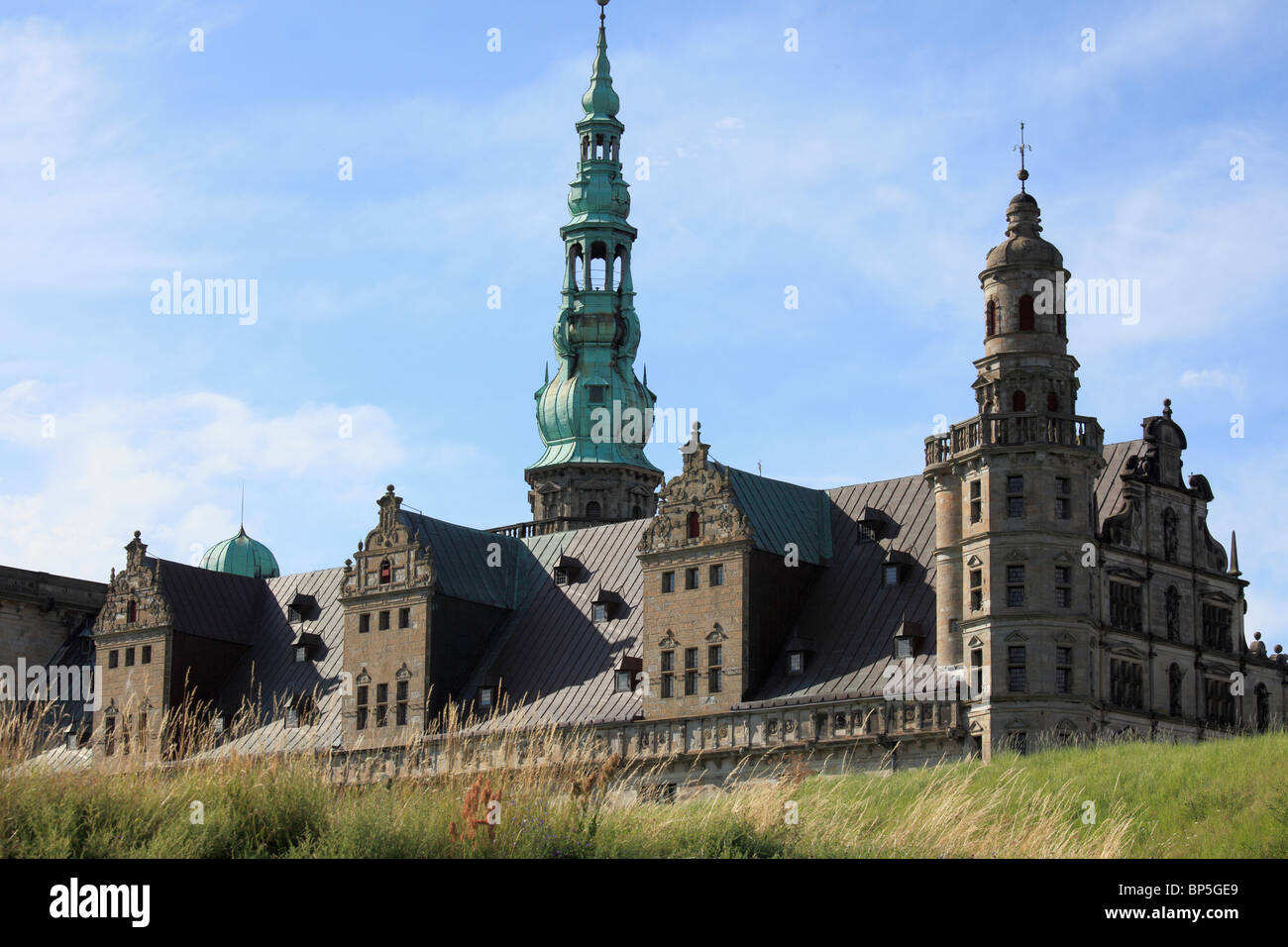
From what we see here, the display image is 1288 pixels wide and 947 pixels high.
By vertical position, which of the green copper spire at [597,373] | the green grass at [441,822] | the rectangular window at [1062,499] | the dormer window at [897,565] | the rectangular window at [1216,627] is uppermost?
the green copper spire at [597,373]

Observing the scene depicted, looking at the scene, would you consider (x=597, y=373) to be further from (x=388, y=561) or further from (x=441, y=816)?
(x=441, y=816)

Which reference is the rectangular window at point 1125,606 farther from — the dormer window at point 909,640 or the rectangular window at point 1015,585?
the dormer window at point 909,640

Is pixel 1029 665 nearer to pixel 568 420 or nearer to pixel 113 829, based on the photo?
pixel 113 829

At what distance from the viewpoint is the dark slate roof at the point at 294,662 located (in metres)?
80.6

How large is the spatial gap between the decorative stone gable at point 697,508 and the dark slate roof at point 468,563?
33.9 feet

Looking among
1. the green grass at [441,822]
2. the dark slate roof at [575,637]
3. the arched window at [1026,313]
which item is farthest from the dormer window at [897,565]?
the green grass at [441,822]

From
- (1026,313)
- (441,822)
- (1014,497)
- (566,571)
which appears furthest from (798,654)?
(441,822)

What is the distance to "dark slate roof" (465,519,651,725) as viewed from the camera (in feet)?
242

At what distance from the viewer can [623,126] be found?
11206 cm

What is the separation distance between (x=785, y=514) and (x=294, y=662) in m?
22.9

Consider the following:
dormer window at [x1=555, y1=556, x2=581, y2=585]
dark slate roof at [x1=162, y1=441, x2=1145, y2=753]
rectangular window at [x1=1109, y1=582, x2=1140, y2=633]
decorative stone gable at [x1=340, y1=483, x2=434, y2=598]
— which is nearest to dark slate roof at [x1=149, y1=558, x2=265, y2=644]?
dark slate roof at [x1=162, y1=441, x2=1145, y2=753]

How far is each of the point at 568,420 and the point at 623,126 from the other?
15573 millimetres
